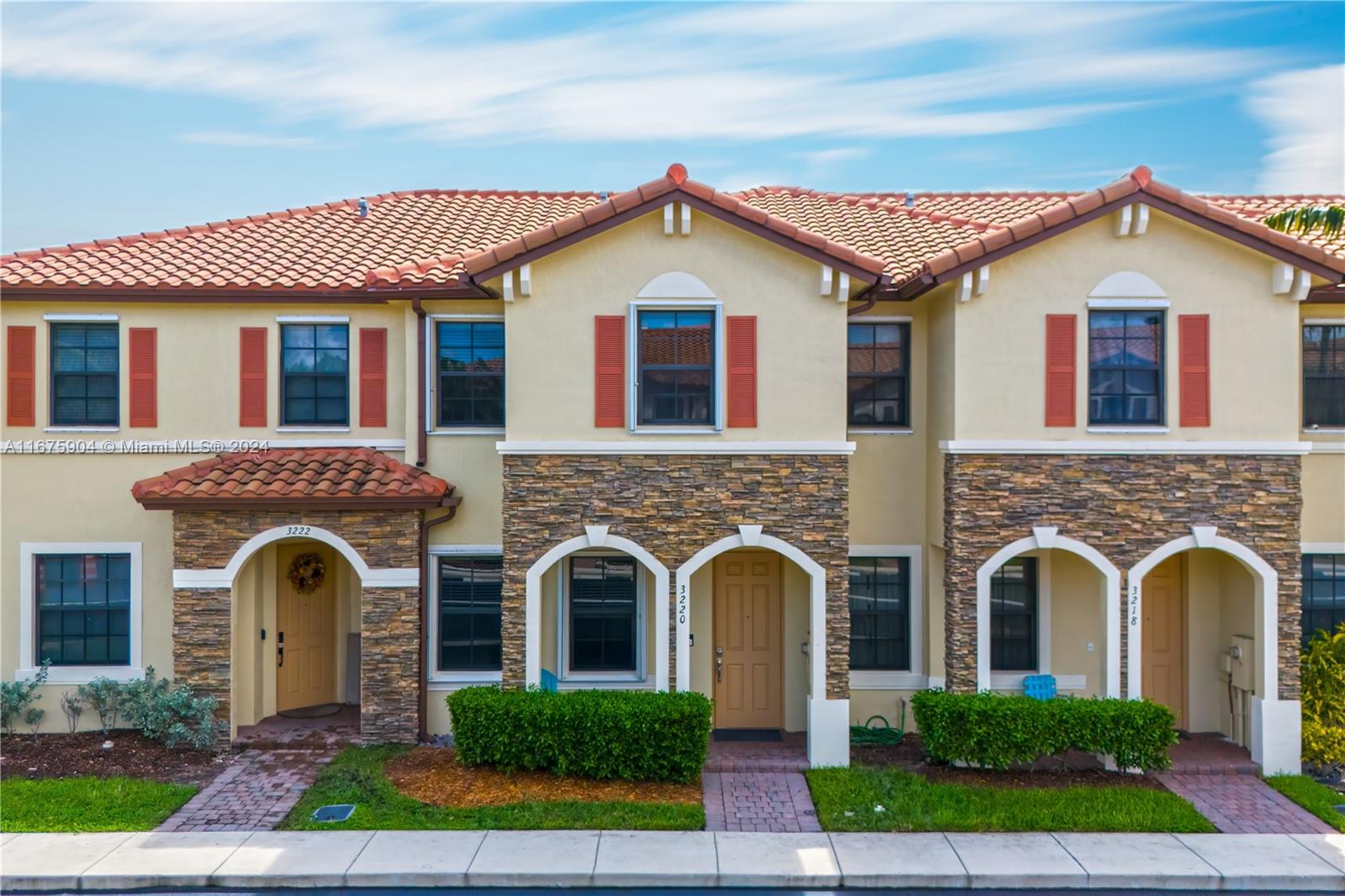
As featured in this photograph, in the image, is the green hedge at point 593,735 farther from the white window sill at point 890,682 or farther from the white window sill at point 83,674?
the white window sill at point 83,674

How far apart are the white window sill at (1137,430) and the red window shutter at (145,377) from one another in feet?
41.2

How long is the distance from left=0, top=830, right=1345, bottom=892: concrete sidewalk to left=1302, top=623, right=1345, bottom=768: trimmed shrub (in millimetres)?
2195

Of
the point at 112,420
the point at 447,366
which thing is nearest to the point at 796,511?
the point at 447,366

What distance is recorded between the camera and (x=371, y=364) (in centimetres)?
1323

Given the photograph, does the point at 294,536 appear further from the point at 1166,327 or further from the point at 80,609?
the point at 1166,327

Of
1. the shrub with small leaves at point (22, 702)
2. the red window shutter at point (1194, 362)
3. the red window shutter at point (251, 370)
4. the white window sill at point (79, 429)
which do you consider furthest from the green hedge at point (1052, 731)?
the shrub with small leaves at point (22, 702)

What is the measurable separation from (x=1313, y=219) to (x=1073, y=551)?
6129mm

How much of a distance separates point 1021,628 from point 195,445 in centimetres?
1176

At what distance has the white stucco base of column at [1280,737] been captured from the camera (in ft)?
38.2

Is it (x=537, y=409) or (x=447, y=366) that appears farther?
(x=447, y=366)

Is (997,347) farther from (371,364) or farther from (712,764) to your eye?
(371,364)

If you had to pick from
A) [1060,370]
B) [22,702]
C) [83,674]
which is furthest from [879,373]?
[22,702]

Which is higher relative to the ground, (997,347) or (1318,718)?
(997,347)

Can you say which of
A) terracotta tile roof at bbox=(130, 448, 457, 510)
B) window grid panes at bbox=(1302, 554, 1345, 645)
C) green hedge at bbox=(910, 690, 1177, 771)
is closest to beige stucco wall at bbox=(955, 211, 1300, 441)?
window grid panes at bbox=(1302, 554, 1345, 645)
